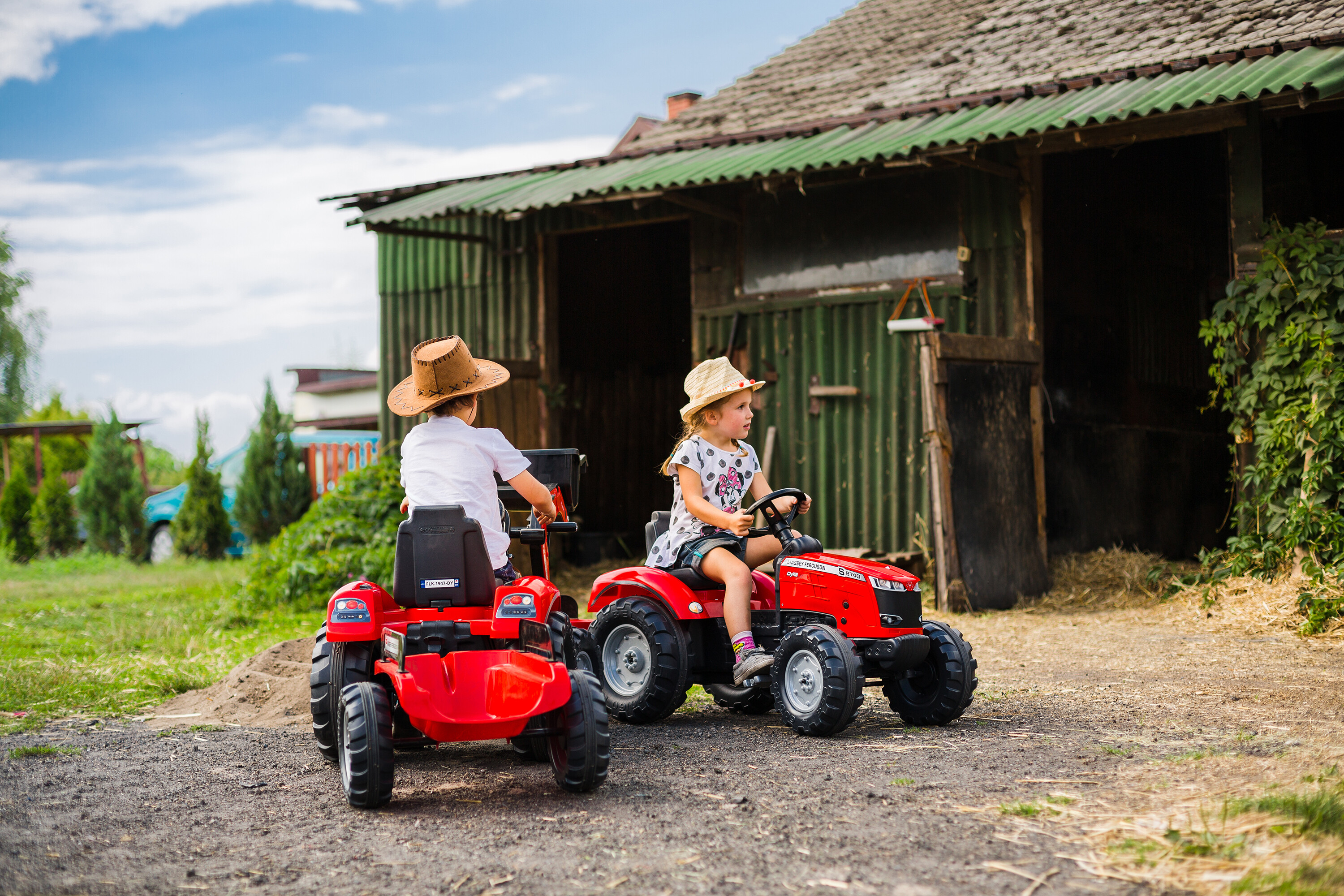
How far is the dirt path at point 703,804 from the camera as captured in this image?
2971mm

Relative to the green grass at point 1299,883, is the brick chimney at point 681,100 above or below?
above

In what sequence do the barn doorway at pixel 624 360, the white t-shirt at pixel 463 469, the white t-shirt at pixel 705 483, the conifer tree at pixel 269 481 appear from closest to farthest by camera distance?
the white t-shirt at pixel 463 469
the white t-shirt at pixel 705 483
the barn doorway at pixel 624 360
the conifer tree at pixel 269 481

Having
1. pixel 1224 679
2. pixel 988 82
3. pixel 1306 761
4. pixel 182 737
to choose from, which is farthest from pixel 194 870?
pixel 988 82

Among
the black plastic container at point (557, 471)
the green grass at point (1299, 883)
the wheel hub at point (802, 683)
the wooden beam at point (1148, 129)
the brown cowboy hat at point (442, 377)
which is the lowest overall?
the green grass at point (1299, 883)

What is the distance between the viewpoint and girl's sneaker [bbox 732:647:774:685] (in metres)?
4.70

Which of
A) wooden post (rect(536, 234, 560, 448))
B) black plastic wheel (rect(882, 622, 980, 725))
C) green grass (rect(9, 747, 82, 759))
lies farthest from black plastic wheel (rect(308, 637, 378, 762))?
wooden post (rect(536, 234, 560, 448))

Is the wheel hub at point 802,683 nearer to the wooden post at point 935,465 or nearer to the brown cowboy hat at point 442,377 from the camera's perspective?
the brown cowboy hat at point 442,377

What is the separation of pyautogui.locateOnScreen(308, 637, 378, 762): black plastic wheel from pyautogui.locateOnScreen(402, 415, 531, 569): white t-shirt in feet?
1.86

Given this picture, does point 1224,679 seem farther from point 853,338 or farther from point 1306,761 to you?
point 853,338

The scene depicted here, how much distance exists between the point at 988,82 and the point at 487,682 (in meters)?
7.88

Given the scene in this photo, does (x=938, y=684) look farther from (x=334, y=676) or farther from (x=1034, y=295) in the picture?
(x=1034, y=295)

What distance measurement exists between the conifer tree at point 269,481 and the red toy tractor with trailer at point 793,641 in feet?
41.4

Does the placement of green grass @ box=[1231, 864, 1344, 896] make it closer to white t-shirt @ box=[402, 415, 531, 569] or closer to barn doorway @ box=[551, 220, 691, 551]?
white t-shirt @ box=[402, 415, 531, 569]

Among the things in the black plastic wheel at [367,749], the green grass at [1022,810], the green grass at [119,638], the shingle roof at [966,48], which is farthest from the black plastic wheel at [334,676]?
the shingle roof at [966,48]
